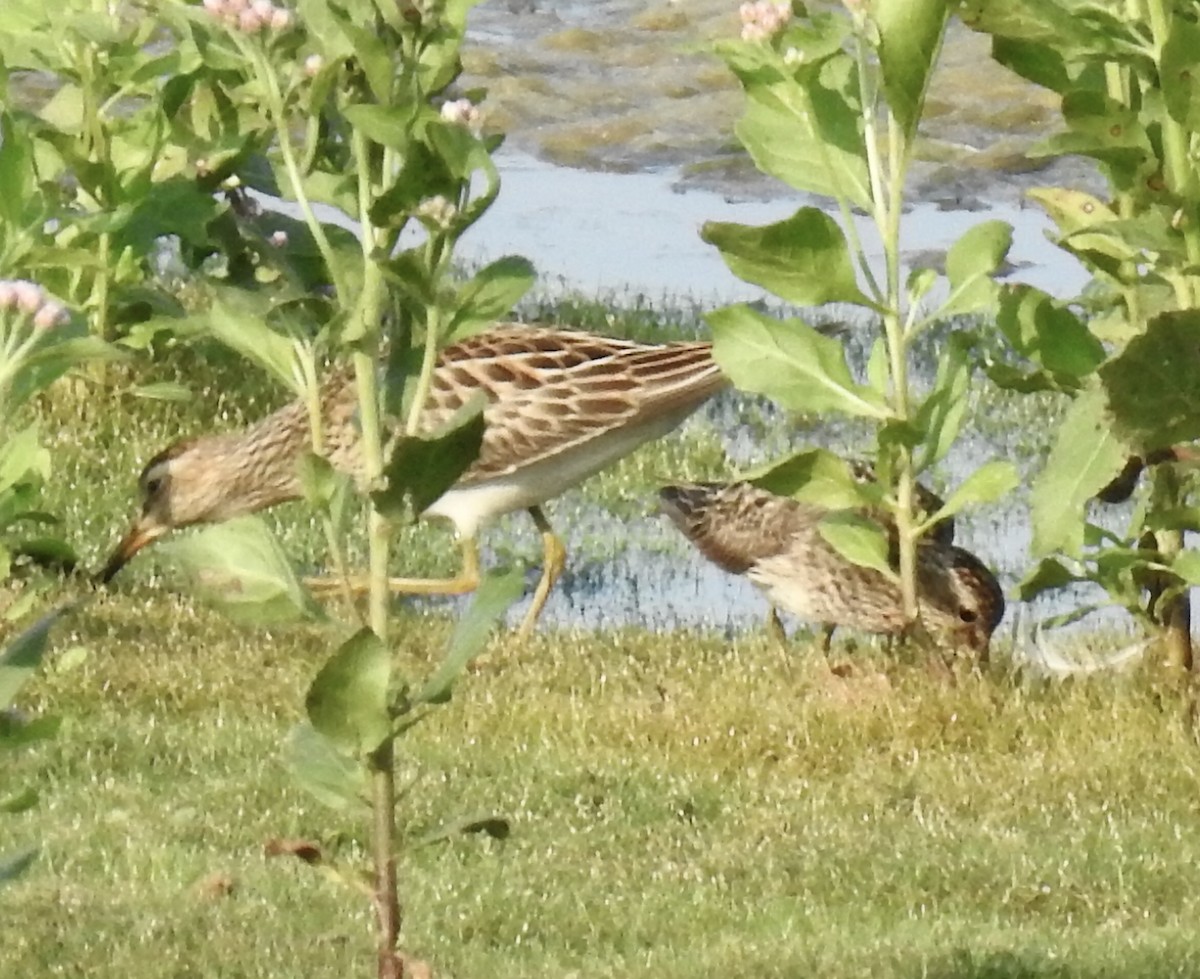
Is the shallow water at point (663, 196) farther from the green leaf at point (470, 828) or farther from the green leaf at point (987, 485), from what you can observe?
the green leaf at point (470, 828)

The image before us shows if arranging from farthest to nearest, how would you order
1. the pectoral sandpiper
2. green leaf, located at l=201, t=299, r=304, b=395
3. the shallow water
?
the shallow water
the pectoral sandpiper
green leaf, located at l=201, t=299, r=304, b=395

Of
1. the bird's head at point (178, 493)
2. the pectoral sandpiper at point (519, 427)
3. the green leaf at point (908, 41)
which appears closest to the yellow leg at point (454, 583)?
the pectoral sandpiper at point (519, 427)

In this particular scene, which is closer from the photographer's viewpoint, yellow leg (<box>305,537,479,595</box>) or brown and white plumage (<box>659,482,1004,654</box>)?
brown and white plumage (<box>659,482,1004,654</box>)

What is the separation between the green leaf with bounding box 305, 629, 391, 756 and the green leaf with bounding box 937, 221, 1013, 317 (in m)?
3.11

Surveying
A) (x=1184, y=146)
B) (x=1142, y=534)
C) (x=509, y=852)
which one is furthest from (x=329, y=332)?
(x=1142, y=534)

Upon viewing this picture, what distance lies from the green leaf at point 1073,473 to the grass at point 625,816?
0.78 meters

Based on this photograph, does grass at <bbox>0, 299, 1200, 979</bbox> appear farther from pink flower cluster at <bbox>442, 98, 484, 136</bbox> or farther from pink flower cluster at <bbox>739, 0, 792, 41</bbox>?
pink flower cluster at <bbox>739, 0, 792, 41</bbox>

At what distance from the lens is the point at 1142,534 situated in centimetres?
752

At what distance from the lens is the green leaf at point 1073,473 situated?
6215mm

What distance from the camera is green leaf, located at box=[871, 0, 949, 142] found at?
6246 millimetres

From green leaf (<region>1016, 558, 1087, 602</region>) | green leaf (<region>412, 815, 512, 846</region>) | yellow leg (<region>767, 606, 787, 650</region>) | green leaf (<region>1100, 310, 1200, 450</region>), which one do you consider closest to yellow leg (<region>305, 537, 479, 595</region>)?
yellow leg (<region>767, 606, 787, 650</region>)

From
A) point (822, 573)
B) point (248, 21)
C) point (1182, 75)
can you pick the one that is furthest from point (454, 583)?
point (248, 21)

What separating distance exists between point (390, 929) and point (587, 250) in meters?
11.1

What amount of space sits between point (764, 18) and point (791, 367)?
3.06ft
